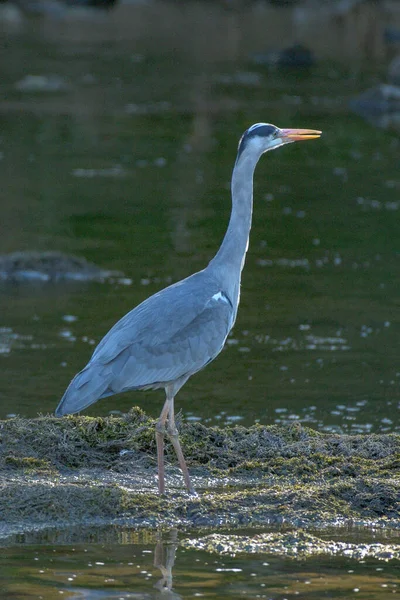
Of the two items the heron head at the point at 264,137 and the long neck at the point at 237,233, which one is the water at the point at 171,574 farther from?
the heron head at the point at 264,137

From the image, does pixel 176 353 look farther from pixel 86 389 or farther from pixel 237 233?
pixel 237 233

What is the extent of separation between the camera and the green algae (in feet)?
22.8

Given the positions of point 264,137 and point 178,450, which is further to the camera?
point 264,137

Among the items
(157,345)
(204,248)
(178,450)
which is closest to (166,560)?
(178,450)

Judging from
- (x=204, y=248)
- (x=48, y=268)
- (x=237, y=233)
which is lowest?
(x=48, y=268)

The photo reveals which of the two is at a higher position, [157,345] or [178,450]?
[157,345]

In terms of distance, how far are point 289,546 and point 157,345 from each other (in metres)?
1.69

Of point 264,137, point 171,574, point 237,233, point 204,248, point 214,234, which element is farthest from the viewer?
point 214,234

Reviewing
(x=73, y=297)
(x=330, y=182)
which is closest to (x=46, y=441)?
(x=73, y=297)

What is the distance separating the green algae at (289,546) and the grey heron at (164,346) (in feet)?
3.02

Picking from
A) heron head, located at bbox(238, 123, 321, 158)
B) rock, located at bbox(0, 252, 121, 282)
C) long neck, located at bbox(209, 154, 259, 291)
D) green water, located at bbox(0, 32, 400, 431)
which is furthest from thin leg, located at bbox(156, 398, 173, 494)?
rock, located at bbox(0, 252, 121, 282)

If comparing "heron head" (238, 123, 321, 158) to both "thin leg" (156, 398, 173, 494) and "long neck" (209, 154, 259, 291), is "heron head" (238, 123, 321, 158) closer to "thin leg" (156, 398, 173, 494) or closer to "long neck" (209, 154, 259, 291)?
"long neck" (209, 154, 259, 291)

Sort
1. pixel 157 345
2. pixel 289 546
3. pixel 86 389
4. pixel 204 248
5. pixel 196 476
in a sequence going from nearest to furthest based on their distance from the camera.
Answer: pixel 289 546, pixel 86 389, pixel 157 345, pixel 196 476, pixel 204 248

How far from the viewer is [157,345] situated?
812 centimetres
